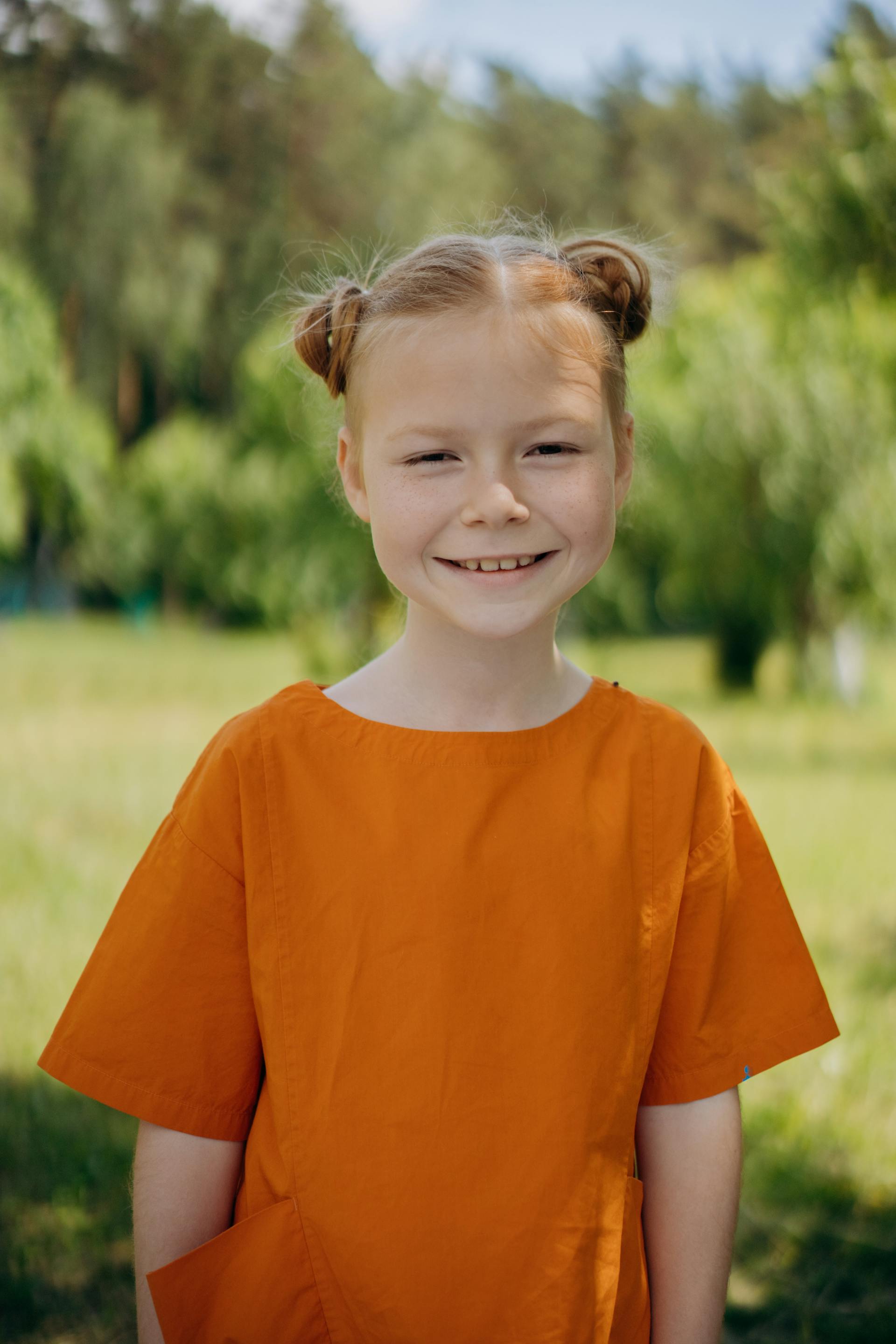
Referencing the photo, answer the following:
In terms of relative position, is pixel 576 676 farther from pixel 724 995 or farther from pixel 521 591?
pixel 724 995

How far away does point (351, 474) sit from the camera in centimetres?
122

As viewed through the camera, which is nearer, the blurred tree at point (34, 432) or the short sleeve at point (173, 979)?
the short sleeve at point (173, 979)

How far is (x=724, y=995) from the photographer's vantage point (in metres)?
1.19

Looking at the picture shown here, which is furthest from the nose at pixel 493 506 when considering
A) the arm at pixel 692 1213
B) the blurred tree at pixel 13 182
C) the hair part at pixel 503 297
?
the blurred tree at pixel 13 182

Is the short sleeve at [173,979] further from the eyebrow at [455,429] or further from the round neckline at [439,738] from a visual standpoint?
the eyebrow at [455,429]

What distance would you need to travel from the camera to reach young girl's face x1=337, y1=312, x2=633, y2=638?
3.50 ft

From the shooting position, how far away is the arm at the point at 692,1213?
1.16 m

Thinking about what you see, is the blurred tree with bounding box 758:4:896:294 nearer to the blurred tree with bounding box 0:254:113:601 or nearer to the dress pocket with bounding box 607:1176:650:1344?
the dress pocket with bounding box 607:1176:650:1344

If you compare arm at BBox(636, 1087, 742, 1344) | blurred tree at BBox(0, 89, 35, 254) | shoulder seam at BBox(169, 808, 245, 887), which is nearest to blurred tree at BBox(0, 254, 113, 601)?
blurred tree at BBox(0, 89, 35, 254)

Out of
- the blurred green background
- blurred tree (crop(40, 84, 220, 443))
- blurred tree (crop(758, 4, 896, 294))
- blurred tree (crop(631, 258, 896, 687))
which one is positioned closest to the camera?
the blurred green background

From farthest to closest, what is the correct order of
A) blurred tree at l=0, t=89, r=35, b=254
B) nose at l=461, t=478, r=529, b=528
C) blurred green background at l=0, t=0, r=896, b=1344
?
blurred tree at l=0, t=89, r=35, b=254
blurred green background at l=0, t=0, r=896, b=1344
nose at l=461, t=478, r=529, b=528

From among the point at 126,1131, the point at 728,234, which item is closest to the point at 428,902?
the point at 126,1131

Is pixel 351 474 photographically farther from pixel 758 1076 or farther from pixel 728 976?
pixel 758 1076

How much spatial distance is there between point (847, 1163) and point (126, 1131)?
1.69 metres
